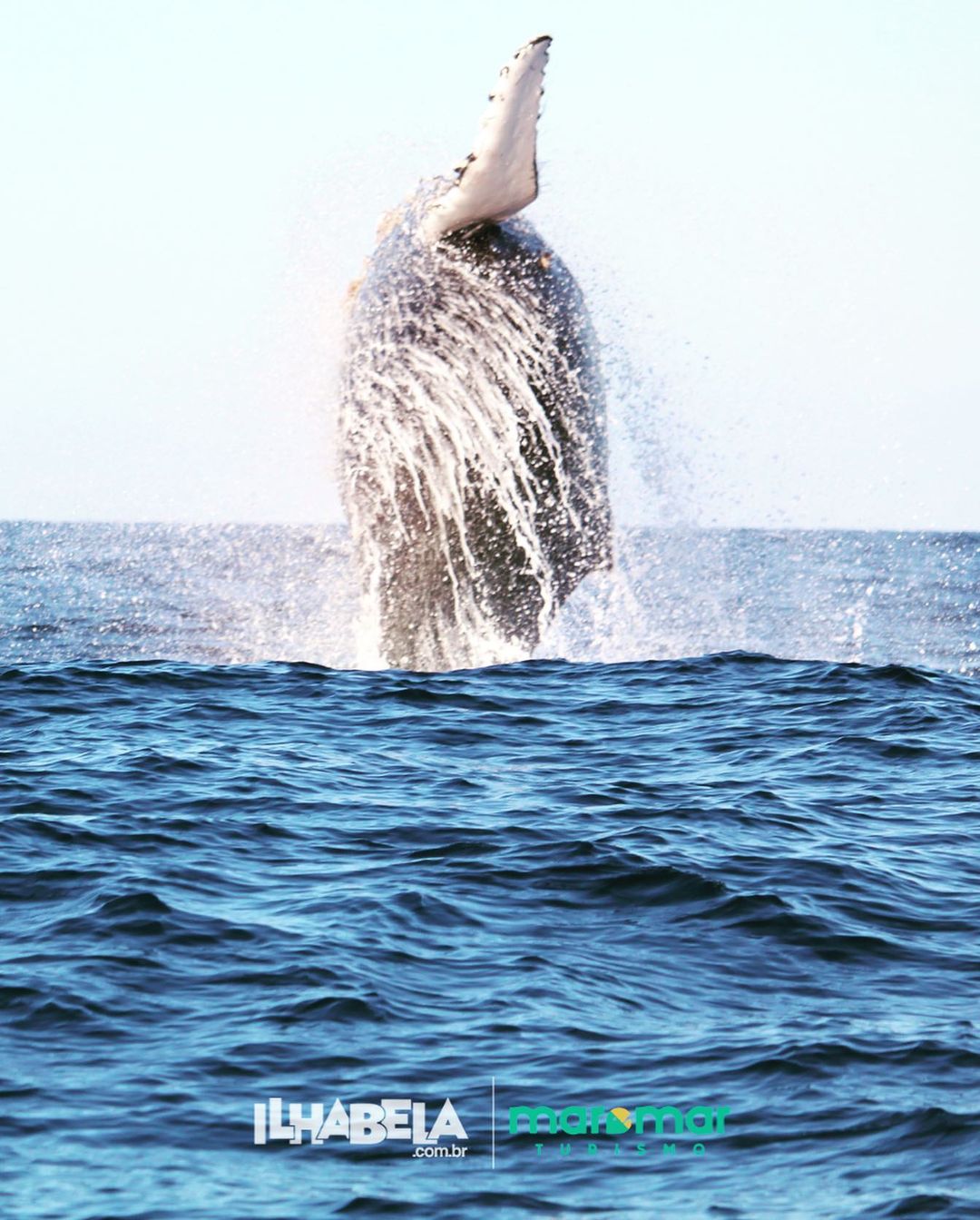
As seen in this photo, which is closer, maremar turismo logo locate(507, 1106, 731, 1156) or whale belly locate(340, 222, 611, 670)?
maremar turismo logo locate(507, 1106, 731, 1156)

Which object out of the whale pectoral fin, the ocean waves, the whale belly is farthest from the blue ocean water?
the whale pectoral fin

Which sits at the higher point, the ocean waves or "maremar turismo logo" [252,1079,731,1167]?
the ocean waves

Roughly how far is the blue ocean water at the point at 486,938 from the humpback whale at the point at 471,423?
3.83ft

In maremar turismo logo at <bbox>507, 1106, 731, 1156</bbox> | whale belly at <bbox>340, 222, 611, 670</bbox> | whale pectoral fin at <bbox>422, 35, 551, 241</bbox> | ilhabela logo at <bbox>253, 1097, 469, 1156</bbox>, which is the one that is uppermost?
whale pectoral fin at <bbox>422, 35, 551, 241</bbox>

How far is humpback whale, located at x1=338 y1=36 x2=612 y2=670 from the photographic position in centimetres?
1181

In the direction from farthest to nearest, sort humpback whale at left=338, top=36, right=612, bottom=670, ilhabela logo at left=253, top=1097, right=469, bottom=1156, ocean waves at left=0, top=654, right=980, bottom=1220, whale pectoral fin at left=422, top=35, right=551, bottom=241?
humpback whale at left=338, top=36, right=612, bottom=670 → whale pectoral fin at left=422, top=35, right=551, bottom=241 → ilhabela logo at left=253, top=1097, right=469, bottom=1156 → ocean waves at left=0, top=654, right=980, bottom=1220

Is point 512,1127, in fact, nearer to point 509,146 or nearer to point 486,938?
point 486,938

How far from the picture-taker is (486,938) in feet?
25.4

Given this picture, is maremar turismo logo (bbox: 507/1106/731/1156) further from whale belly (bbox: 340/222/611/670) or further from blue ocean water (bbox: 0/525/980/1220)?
whale belly (bbox: 340/222/611/670)

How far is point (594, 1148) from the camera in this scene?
5.69 metres

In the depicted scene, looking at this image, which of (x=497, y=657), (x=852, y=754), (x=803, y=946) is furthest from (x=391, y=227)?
(x=803, y=946)

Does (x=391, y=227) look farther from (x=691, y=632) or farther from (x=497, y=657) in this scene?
(x=691, y=632)

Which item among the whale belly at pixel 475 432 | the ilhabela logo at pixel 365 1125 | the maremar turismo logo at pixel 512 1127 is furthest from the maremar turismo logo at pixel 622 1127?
the whale belly at pixel 475 432

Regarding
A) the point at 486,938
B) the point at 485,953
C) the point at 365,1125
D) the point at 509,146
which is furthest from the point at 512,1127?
the point at 509,146
